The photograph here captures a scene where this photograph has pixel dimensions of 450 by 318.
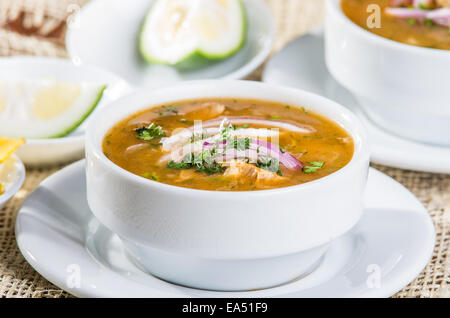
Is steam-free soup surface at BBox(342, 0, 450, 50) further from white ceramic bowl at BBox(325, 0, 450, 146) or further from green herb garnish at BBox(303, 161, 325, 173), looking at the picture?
green herb garnish at BBox(303, 161, 325, 173)

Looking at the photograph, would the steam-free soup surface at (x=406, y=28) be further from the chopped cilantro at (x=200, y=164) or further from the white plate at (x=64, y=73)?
the chopped cilantro at (x=200, y=164)

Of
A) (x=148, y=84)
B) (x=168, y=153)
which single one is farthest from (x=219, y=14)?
(x=168, y=153)

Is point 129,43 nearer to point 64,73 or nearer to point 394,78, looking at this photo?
point 64,73

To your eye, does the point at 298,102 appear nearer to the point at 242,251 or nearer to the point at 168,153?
the point at 168,153

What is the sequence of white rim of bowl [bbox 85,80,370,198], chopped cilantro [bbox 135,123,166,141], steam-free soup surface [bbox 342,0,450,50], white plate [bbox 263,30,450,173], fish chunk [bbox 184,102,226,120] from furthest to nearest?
1. steam-free soup surface [bbox 342,0,450,50]
2. white plate [bbox 263,30,450,173]
3. fish chunk [bbox 184,102,226,120]
4. chopped cilantro [bbox 135,123,166,141]
5. white rim of bowl [bbox 85,80,370,198]

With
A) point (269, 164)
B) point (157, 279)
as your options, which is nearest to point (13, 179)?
point (157, 279)

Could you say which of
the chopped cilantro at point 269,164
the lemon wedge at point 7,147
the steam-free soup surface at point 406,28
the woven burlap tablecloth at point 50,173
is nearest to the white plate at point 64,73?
the woven burlap tablecloth at point 50,173

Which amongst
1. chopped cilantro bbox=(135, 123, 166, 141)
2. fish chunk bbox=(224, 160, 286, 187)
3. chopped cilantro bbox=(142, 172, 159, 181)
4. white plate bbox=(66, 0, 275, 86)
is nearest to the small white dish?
chopped cilantro bbox=(135, 123, 166, 141)
